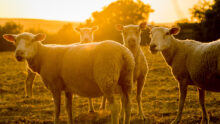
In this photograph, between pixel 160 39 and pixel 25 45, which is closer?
pixel 25 45

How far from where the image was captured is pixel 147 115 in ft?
24.8

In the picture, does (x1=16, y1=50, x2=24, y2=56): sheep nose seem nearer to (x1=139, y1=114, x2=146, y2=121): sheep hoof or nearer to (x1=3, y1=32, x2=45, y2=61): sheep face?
(x1=3, y1=32, x2=45, y2=61): sheep face

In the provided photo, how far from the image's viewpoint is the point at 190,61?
651cm

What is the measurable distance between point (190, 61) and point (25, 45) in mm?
3987

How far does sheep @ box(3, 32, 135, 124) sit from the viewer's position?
5.28 m

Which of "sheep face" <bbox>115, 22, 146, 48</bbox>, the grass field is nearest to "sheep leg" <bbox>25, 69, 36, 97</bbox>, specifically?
the grass field

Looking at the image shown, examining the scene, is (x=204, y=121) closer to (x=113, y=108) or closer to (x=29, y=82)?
(x=113, y=108)

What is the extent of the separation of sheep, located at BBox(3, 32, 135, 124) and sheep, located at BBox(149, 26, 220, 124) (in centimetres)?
164

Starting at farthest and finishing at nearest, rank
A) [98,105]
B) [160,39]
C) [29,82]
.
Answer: [29,82]
[98,105]
[160,39]

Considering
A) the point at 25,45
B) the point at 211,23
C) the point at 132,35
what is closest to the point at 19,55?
A: the point at 25,45

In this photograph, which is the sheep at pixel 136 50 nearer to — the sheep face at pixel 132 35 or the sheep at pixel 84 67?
the sheep face at pixel 132 35

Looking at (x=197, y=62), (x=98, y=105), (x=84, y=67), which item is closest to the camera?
(x=84, y=67)

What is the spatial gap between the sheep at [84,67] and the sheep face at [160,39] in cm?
154

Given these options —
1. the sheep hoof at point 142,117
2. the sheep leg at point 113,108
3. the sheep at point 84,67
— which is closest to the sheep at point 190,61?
the sheep hoof at point 142,117
